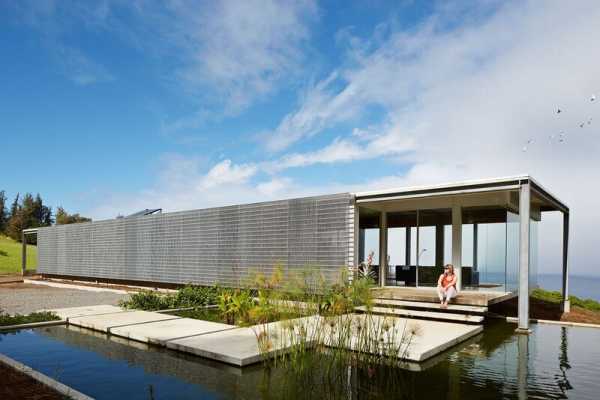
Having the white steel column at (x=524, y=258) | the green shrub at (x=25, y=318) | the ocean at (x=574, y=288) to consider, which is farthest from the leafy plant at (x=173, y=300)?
the ocean at (x=574, y=288)

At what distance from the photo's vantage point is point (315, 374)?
4.18 meters

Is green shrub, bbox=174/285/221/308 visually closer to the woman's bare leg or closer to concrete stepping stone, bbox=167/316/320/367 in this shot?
concrete stepping stone, bbox=167/316/320/367

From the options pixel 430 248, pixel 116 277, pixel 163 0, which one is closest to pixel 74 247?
pixel 116 277

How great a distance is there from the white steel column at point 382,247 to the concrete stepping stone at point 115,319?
582cm

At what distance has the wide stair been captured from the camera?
7.44m

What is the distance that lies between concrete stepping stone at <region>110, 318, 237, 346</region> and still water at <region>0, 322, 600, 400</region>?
181mm

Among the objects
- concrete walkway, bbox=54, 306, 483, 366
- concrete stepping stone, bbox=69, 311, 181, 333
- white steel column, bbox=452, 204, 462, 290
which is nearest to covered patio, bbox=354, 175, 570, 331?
white steel column, bbox=452, 204, 462, 290

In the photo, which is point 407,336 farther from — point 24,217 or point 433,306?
point 24,217

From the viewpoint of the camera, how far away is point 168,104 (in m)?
15.2

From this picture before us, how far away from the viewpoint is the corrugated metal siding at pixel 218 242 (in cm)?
992

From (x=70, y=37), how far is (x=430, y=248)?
11260 millimetres

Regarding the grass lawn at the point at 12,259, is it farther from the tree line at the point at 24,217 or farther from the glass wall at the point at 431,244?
the glass wall at the point at 431,244

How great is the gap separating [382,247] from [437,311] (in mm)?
3532

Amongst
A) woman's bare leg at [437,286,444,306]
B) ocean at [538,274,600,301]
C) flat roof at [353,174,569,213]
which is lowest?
A: ocean at [538,274,600,301]
